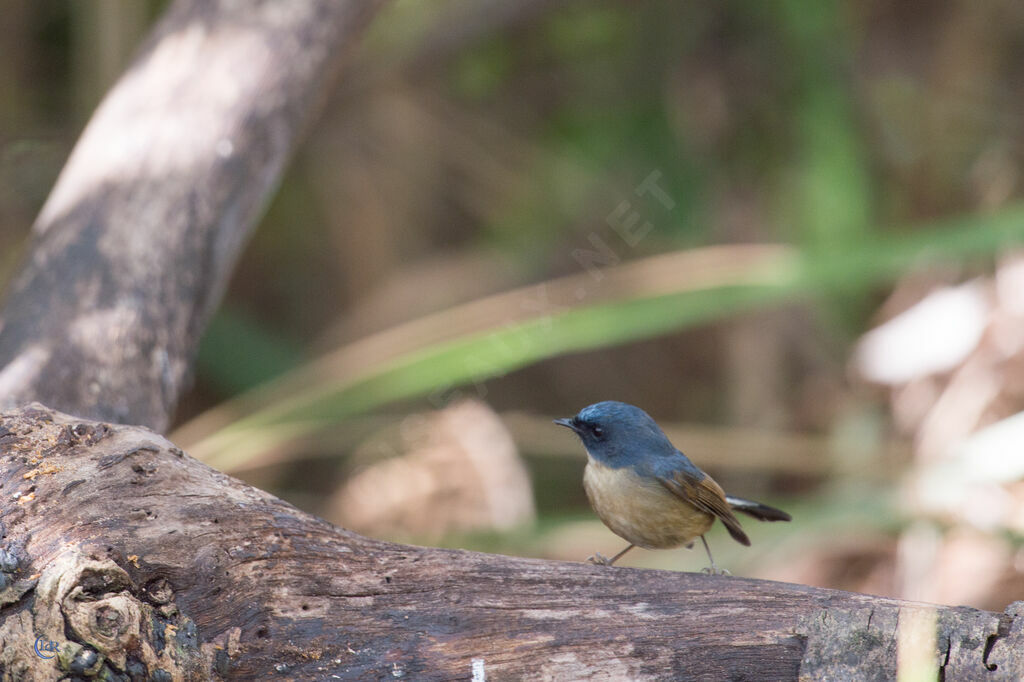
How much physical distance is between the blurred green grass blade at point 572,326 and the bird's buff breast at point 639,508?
1094mm

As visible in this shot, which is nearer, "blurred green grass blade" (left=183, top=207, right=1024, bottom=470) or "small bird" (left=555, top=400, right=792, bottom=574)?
"small bird" (left=555, top=400, right=792, bottom=574)

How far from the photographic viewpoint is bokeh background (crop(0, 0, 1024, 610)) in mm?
4812

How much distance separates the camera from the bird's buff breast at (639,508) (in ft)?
9.48

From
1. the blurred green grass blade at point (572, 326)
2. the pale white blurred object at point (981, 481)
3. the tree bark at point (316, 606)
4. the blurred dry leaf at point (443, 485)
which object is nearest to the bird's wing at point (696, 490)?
the tree bark at point (316, 606)

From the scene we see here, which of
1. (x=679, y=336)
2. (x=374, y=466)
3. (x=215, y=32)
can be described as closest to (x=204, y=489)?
(x=215, y=32)

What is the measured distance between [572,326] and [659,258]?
114 centimetres

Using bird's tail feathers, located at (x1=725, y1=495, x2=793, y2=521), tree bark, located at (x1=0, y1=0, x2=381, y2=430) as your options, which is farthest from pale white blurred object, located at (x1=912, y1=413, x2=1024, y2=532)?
tree bark, located at (x1=0, y1=0, x2=381, y2=430)

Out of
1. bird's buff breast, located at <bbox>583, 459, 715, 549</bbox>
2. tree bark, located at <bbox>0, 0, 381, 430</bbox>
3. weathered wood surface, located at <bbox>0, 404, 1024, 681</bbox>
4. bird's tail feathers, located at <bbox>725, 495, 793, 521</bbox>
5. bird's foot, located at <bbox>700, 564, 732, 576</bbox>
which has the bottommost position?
weathered wood surface, located at <bbox>0, 404, 1024, 681</bbox>

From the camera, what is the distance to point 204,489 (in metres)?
2.20

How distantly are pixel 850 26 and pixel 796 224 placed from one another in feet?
5.27

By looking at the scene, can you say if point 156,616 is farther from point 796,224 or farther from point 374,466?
point 796,224

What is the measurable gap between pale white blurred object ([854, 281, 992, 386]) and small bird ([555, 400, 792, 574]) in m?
2.86

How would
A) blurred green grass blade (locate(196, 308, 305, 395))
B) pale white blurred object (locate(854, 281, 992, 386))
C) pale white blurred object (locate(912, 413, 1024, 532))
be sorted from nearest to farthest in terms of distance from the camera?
pale white blurred object (locate(912, 413, 1024, 532)) < pale white blurred object (locate(854, 281, 992, 386)) < blurred green grass blade (locate(196, 308, 305, 395))

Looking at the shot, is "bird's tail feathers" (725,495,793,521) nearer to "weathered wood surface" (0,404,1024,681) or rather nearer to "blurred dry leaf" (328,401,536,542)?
"weathered wood surface" (0,404,1024,681)
